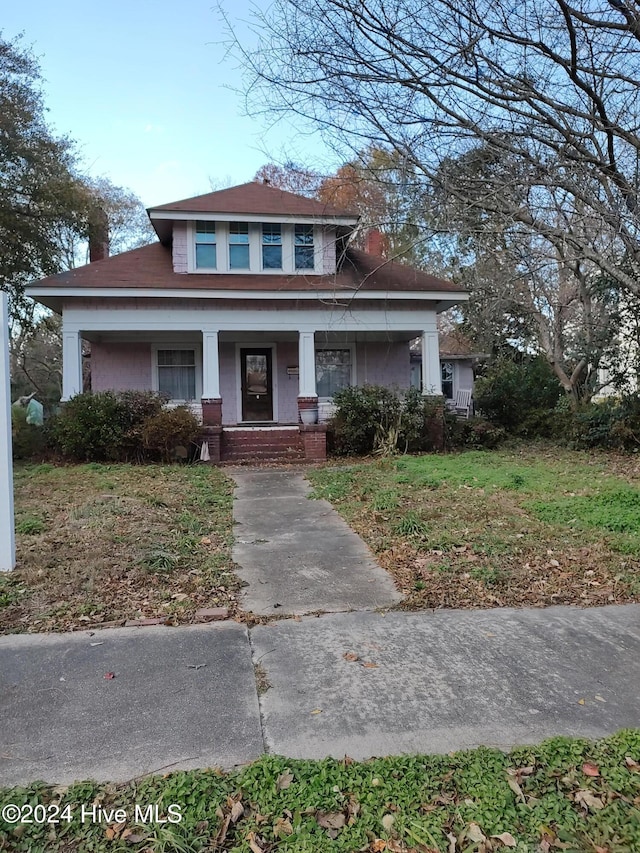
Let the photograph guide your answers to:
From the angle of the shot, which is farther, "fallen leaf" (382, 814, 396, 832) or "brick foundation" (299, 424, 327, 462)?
"brick foundation" (299, 424, 327, 462)

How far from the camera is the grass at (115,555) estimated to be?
396 centimetres

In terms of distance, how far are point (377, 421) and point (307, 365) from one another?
2223 mm

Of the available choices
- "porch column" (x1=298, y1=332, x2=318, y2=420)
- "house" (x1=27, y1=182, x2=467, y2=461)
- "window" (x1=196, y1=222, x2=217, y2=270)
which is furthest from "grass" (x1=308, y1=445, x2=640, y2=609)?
"window" (x1=196, y1=222, x2=217, y2=270)

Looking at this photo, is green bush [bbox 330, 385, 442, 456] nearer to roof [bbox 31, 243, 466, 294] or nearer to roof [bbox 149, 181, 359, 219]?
roof [bbox 31, 243, 466, 294]

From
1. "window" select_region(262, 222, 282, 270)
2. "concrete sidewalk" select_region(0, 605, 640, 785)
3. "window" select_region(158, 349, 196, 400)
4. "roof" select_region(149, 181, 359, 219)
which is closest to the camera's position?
"concrete sidewalk" select_region(0, 605, 640, 785)

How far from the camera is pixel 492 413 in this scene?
16.3m

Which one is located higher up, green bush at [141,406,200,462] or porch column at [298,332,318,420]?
porch column at [298,332,318,420]

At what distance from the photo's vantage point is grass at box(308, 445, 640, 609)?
4.35m

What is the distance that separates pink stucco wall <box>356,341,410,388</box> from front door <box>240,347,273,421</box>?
2543mm

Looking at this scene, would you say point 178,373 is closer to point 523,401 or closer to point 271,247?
point 271,247

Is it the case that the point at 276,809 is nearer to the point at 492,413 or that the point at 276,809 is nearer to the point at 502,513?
the point at 502,513

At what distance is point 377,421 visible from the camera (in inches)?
491

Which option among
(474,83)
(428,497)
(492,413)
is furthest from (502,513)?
(492,413)

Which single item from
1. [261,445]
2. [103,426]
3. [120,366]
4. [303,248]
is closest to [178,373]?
[120,366]
